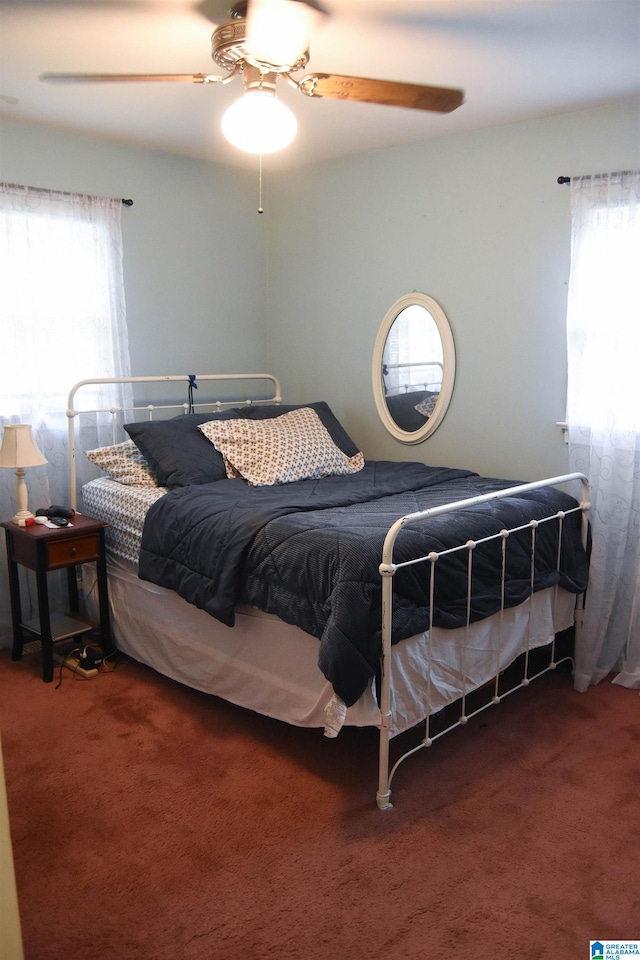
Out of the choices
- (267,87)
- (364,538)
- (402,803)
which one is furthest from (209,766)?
(267,87)

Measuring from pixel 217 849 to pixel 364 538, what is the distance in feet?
3.10

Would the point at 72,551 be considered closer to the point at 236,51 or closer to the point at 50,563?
the point at 50,563

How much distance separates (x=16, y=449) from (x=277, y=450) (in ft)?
3.50

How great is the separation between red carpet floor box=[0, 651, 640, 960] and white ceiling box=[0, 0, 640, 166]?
227 centimetres

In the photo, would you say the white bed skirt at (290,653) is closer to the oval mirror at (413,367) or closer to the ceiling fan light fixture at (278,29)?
the oval mirror at (413,367)

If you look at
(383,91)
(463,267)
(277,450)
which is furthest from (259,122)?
(463,267)

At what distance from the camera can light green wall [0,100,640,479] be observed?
335 cm

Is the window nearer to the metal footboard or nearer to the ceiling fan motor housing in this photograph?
the ceiling fan motor housing

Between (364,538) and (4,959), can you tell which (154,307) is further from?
(4,959)

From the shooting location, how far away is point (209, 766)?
2518mm

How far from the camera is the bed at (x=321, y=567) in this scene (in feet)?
7.45

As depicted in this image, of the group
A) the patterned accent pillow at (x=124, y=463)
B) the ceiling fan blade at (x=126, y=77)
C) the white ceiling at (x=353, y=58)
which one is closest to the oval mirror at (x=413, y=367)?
the white ceiling at (x=353, y=58)

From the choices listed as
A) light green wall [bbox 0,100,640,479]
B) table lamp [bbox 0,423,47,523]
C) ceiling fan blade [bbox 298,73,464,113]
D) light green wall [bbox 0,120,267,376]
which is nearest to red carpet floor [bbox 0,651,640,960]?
table lamp [bbox 0,423,47,523]

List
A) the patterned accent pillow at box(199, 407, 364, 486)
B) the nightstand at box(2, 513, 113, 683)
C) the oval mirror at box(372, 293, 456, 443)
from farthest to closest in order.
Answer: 1. the oval mirror at box(372, 293, 456, 443)
2. the patterned accent pillow at box(199, 407, 364, 486)
3. the nightstand at box(2, 513, 113, 683)
